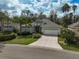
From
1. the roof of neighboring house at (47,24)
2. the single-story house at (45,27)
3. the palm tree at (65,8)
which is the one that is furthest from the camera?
the palm tree at (65,8)

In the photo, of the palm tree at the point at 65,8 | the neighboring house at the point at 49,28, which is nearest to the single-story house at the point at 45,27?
the neighboring house at the point at 49,28

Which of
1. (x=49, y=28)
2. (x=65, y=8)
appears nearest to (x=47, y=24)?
(x=49, y=28)

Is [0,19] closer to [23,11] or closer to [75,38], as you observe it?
[23,11]

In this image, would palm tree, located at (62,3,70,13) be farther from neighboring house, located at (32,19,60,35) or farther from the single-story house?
neighboring house, located at (32,19,60,35)

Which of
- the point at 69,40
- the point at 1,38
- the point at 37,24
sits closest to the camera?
the point at 69,40

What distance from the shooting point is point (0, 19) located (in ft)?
265

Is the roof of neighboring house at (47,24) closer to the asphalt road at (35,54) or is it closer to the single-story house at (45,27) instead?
the single-story house at (45,27)

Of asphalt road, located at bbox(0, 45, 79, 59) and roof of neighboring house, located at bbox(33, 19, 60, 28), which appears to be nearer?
asphalt road, located at bbox(0, 45, 79, 59)

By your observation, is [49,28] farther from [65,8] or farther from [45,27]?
[65,8]

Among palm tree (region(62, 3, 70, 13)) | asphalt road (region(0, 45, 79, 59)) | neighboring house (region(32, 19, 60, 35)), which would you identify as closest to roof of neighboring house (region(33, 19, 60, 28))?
neighboring house (region(32, 19, 60, 35))

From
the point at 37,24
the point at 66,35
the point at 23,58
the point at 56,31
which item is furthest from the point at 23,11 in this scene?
the point at 23,58

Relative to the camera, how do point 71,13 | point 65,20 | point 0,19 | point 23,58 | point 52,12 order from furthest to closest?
point 52,12, point 71,13, point 65,20, point 0,19, point 23,58

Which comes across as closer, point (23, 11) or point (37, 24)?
point (37, 24)

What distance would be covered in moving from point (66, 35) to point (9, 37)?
42.7ft
